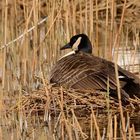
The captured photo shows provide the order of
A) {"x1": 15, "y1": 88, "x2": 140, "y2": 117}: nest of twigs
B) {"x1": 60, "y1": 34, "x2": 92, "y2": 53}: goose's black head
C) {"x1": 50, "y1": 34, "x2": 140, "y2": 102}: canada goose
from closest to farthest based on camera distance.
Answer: {"x1": 15, "y1": 88, "x2": 140, "y2": 117}: nest of twigs, {"x1": 50, "y1": 34, "x2": 140, "y2": 102}: canada goose, {"x1": 60, "y1": 34, "x2": 92, "y2": 53}: goose's black head

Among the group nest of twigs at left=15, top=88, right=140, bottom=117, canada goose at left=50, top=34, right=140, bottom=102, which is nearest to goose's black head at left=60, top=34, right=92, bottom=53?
canada goose at left=50, top=34, right=140, bottom=102

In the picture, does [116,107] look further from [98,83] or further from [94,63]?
[94,63]

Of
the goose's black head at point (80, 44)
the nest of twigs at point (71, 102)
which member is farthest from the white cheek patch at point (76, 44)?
the nest of twigs at point (71, 102)

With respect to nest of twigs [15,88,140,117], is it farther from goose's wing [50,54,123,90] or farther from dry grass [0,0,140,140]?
goose's wing [50,54,123,90]

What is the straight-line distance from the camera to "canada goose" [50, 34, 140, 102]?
608cm

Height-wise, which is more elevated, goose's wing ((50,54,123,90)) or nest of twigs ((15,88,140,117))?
goose's wing ((50,54,123,90))

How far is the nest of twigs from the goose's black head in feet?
3.37

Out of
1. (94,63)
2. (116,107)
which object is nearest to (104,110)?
(116,107)

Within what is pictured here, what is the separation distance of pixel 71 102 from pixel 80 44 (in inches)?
50.5

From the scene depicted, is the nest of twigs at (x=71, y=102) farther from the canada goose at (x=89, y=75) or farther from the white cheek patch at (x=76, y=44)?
the white cheek patch at (x=76, y=44)

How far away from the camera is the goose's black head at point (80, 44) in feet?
23.4

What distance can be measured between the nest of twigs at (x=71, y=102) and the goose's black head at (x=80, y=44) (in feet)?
3.37

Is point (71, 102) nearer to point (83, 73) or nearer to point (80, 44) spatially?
point (83, 73)

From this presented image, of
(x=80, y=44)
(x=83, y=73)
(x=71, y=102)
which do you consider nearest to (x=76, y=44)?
(x=80, y=44)
